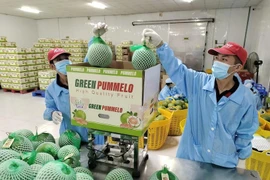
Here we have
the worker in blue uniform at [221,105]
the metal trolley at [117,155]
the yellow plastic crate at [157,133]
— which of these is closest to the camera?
the metal trolley at [117,155]

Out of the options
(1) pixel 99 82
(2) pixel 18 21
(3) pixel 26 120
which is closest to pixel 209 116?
(1) pixel 99 82

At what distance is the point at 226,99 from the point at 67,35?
330 inches

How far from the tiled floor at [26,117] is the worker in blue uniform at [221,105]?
1556 mm

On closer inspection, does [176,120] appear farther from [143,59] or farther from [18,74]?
[18,74]

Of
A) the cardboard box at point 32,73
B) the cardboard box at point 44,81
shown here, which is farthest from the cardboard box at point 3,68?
the cardboard box at point 44,81

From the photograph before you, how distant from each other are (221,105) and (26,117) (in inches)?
163

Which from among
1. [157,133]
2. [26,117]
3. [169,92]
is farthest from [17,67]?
[157,133]

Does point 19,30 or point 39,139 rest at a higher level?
point 19,30

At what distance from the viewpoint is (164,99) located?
12.3 ft

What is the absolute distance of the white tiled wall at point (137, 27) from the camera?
605 centimetres

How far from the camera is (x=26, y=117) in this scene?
408 centimetres

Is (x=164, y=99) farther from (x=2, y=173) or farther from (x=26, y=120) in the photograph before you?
(x=2, y=173)

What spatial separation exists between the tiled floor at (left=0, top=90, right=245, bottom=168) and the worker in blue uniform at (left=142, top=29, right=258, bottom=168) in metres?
1.56

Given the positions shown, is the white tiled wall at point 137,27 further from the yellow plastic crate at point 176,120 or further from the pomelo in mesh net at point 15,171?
the pomelo in mesh net at point 15,171
